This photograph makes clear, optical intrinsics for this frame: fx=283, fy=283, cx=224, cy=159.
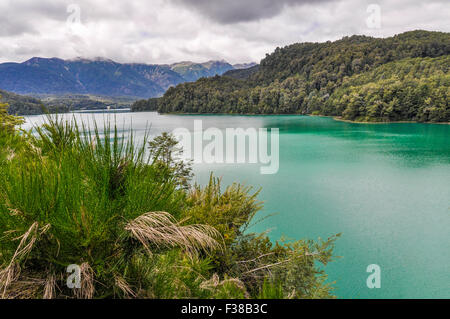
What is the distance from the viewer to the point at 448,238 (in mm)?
10641

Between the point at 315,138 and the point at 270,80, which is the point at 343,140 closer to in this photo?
the point at 315,138

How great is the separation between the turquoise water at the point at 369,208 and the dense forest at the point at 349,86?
27820 millimetres

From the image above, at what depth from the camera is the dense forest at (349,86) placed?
171ft

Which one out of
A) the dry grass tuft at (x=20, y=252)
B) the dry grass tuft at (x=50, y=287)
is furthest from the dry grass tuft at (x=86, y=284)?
the dry grass tuft at (x=20, y=252)

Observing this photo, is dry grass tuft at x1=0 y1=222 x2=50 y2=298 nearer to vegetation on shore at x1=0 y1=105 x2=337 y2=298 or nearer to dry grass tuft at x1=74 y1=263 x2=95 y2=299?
vegetation on shore at x1=0 y1=105 x2=337 y2=298

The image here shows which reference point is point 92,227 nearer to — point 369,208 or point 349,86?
point 369,208

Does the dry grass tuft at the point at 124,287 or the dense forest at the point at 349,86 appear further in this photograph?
the dense forest at the point at 349,86

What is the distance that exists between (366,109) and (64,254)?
200 feet

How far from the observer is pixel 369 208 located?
44.9 ft

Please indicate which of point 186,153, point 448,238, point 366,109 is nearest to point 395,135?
point 366,109

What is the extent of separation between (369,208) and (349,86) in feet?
241

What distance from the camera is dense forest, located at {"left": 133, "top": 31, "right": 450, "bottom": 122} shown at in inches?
2053

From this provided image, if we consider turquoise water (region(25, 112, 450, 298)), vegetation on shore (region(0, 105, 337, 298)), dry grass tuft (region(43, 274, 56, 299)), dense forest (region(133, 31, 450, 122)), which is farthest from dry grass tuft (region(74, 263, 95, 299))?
dense forest (region(133, 31, 450, 122))

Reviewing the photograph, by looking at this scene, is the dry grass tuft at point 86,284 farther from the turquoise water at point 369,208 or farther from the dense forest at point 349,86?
the dense forest at point 349,86
